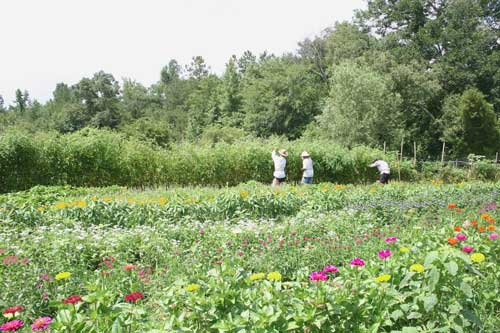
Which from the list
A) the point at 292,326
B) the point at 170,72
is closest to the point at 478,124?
the point at 292,326

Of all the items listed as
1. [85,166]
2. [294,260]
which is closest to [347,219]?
[294,260]

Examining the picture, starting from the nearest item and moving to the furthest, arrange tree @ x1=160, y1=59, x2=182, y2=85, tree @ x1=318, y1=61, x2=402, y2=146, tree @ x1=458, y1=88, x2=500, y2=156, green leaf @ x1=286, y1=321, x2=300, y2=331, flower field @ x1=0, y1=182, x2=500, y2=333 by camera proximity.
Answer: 1. green leaf @ x1=286, y1=321, x2=300, y2=331
2. flower field @ x1=0, y1=182, x2=500, y2=333
3. tree @ x1=318, y1=61, x2=402, y2=146
4. tree @ x1=458, y1=88, x2=500, y2=156
5. tree @ x1=160, y1=59, x2=182, y2=85

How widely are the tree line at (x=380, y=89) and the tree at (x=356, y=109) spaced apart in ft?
0.22

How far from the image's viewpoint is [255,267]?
466 cm

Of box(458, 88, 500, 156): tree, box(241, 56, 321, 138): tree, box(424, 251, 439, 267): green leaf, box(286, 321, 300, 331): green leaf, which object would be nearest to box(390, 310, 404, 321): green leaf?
box(424, 251, 439, 267): green leaf

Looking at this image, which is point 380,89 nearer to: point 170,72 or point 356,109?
point 356,109

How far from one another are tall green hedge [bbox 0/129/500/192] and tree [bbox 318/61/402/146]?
785cm

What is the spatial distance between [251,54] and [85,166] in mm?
55355

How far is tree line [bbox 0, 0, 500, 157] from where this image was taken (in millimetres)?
27953

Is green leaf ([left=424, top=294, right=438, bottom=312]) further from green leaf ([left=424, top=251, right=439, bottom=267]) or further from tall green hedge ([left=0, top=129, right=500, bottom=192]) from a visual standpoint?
tall green hedge ([left=0, top=129, right=500, bottom=192])

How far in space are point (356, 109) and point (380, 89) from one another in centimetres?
232

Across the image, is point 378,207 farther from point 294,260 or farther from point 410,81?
point 410,81

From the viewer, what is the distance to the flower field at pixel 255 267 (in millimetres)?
2391

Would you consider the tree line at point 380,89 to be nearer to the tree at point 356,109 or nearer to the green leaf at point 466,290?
the tree at point 356,109
